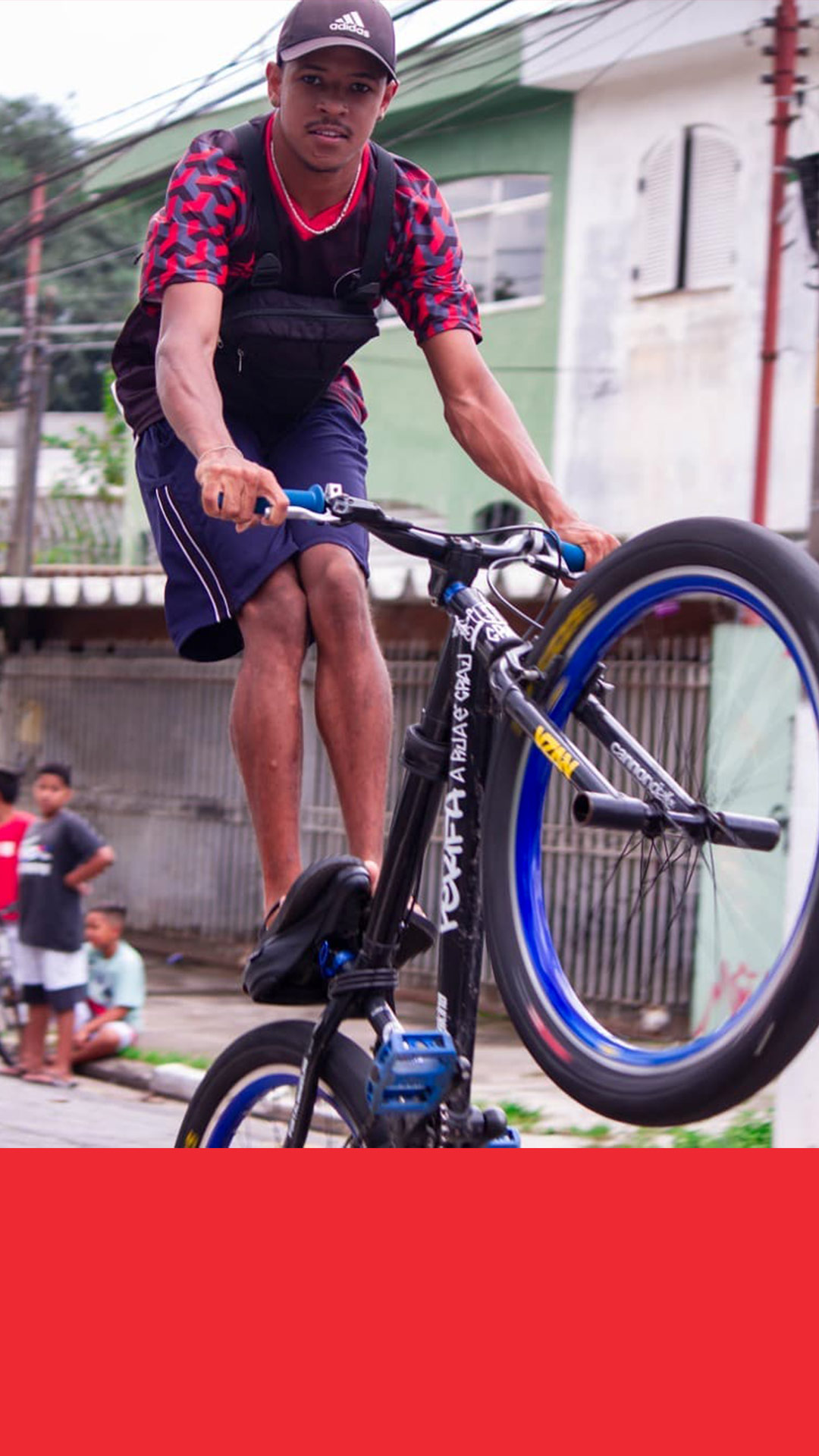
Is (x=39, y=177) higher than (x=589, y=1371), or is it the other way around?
(x=39, y=177)

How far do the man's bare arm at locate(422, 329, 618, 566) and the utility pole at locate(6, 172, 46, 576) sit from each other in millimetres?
9286

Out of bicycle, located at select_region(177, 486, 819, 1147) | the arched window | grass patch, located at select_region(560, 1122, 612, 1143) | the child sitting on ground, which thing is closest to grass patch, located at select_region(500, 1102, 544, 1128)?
grass patch, located at select_region(560, 1122, 612, 1143)

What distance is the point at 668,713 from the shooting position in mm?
2262

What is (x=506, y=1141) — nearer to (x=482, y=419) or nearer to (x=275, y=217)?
(x=482, y=419)

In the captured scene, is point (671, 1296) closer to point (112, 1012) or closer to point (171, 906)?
point (112, 1012)

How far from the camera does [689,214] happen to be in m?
11.8

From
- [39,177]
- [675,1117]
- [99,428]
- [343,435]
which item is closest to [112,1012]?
[39,177]

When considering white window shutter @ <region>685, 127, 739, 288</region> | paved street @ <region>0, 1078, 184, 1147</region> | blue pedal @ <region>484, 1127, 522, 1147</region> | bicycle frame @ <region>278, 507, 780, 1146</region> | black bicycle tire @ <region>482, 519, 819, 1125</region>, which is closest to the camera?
black bicycle tire @ <region>482, 519, 819, 1125</region>

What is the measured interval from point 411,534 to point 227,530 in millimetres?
296

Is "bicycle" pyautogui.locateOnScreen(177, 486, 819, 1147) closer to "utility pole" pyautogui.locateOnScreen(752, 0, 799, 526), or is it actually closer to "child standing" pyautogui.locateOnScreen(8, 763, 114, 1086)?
"child standing" pyautogui.locateOnScreen(8, 763, 114, 1086)

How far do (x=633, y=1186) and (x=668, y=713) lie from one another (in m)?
0.68

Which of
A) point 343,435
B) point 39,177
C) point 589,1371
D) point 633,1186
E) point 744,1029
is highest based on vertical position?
point 39,177

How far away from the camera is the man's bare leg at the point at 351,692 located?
251 cm

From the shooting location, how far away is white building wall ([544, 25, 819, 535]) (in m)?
10.6
